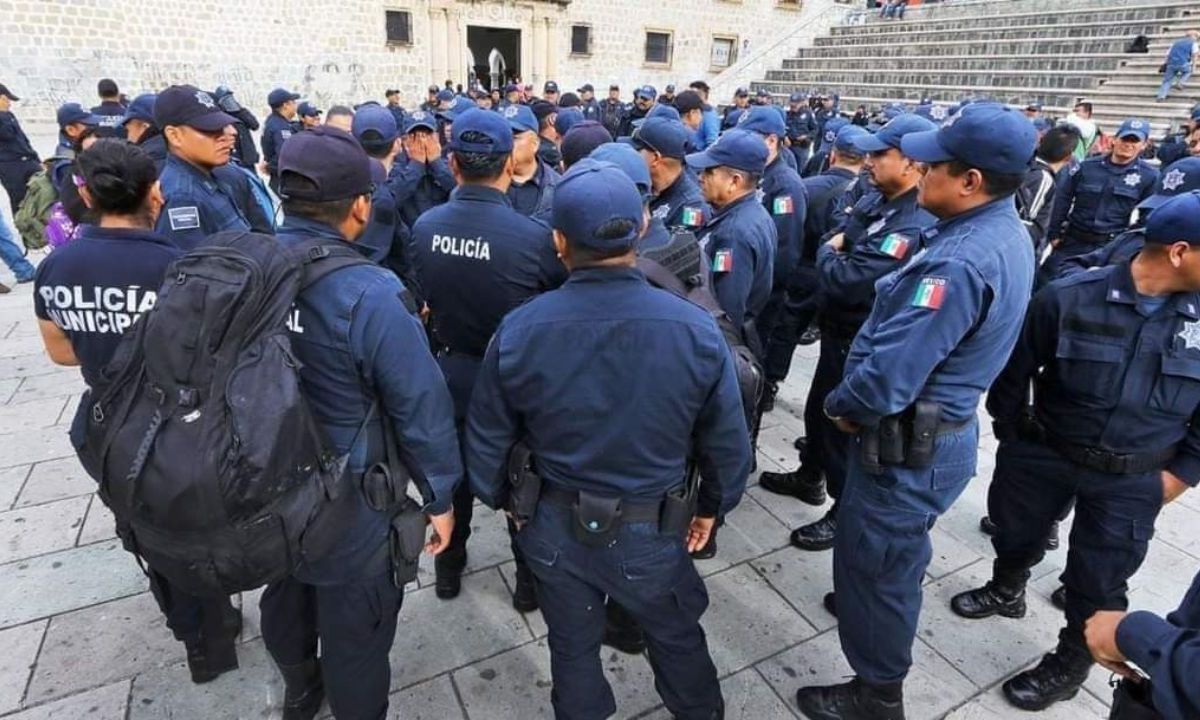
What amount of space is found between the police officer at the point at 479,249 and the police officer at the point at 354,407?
0.60 meters

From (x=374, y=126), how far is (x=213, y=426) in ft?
11.9

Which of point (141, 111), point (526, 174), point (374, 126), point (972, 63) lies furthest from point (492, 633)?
point (972, 63)

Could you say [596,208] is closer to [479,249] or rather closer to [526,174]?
[479,249]

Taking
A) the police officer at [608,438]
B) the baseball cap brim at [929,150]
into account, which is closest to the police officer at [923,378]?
the baseball cap brim at [929,150]

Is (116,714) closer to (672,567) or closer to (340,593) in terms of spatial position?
(340,593)

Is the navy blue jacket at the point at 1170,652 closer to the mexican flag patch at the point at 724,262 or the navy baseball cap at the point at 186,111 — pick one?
the mexican flag patch at the point at 724,262

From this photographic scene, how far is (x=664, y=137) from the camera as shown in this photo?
3.34 m

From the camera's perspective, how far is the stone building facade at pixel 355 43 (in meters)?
14.8

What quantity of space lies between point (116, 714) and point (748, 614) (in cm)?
243

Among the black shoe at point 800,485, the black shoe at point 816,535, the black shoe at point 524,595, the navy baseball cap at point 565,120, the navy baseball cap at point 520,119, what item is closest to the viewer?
the black shoe at point 524,595

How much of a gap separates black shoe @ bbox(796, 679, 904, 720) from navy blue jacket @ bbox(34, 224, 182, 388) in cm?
256

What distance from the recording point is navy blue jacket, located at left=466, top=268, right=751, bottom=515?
5.52 feet

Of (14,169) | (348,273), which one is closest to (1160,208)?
(348,273)

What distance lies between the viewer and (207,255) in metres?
1.53
